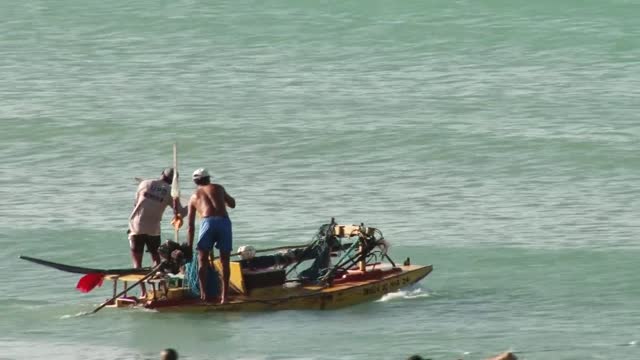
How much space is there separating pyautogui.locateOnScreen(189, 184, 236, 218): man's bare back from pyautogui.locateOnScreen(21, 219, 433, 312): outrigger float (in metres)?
0.41

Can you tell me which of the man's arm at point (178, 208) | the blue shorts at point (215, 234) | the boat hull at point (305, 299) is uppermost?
the man's arm at point (178, 208)

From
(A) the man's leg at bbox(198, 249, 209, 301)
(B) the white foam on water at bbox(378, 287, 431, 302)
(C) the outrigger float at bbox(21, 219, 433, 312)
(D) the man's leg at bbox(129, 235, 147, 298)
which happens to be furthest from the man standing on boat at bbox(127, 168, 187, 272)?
(B) the white foam on water at bbox(378, 287, 431, 302)

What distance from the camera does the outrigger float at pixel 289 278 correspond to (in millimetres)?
15953

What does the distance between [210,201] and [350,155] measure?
9.03m

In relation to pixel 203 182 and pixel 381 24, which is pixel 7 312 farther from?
pixel 381 24

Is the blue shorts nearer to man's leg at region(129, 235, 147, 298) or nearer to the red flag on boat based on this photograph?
the red flag on boat

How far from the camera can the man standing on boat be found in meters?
16.8

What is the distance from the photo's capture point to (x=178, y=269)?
15977 millimetres

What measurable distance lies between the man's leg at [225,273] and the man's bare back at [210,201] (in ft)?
1.13

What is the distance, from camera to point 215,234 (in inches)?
626

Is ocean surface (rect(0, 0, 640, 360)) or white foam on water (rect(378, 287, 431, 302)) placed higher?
ocean surface (rect(0, 0, 640, 360))

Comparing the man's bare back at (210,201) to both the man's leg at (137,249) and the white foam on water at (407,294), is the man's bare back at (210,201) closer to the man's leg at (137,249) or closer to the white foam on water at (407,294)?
the man's leg at (137,249)

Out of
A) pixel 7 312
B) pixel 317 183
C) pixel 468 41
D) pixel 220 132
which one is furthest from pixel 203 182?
pixel 468 41

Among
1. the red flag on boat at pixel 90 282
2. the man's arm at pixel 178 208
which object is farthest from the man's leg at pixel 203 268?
the red flag on boat at pixel 90 282
